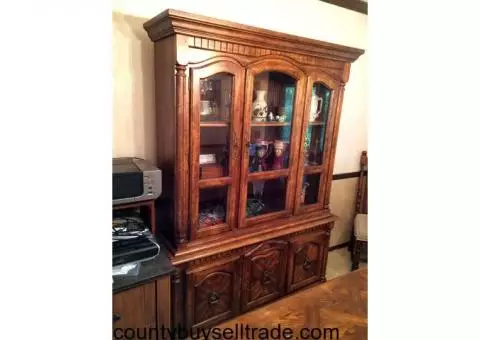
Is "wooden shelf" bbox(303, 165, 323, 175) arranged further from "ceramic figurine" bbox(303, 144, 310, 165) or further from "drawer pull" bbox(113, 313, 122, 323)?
"drawer pull" bbox(113, 313, 122, 323)

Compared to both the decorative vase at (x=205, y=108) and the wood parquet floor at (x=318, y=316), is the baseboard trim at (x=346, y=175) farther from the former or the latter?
the wood parquet floor at (x=318, y=316)

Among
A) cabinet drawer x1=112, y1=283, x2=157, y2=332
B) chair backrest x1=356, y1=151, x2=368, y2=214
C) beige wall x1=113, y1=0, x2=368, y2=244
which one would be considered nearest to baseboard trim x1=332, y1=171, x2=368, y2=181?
chair backrest x1=356, y1=151, x2=368, y2=214

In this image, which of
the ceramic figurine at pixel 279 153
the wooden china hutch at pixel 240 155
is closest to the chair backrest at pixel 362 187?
the wooden china hutch at pixel 240 155

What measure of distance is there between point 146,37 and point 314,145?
1286 mm

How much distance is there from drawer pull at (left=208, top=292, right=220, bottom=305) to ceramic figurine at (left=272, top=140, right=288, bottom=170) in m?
0.86

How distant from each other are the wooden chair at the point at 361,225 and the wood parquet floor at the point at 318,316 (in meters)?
1.61

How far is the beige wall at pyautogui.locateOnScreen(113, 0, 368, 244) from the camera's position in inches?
64.1

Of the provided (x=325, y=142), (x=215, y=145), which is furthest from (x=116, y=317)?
(x=325, y=142)

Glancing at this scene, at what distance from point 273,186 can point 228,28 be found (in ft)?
3.35
